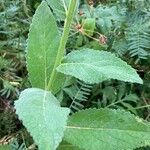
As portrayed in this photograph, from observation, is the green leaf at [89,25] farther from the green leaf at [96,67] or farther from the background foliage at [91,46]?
the green leaf at [96,67]

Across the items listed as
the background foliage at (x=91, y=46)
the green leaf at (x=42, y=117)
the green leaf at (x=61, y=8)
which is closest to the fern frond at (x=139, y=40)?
the background foliage at (x=91, y=46)

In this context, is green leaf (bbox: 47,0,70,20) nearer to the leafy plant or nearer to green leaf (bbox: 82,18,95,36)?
the leafy plant

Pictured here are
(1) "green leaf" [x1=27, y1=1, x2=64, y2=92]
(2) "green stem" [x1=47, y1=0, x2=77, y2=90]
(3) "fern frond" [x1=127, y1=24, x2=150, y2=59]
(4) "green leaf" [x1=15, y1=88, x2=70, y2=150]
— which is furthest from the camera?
(3) "fern frond" [x1=127, y1=24, x2=150, y2=59]

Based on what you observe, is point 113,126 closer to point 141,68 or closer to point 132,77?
point 132,77

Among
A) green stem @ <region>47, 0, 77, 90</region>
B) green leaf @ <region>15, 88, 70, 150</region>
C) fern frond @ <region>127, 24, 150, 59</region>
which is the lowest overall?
fern frond @ <region>127, 24, 150, 59</region>

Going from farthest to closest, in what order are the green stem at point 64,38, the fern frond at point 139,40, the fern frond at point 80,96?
1. the fern frond at point 139,40
2. the fern frond at point 80,96
3. the green stem at point 64,38

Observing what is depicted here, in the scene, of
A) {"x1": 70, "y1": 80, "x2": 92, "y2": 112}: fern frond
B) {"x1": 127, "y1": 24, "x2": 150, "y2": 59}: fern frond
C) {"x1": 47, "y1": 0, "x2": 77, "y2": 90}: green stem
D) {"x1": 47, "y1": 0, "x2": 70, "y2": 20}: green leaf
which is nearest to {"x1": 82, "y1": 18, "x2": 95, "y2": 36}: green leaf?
{"x1": 127, "y1": 24, "x2": 150, "y2": 59}: fern frond

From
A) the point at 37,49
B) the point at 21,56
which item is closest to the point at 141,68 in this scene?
the point at 21,56
